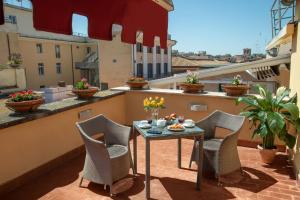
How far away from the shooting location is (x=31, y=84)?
→ 24.9m

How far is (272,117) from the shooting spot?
3.94m

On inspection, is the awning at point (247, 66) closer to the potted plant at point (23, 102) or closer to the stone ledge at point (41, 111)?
the stone ledge at point (41, 111)

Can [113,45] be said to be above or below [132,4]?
above

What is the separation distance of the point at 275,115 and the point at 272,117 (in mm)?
69

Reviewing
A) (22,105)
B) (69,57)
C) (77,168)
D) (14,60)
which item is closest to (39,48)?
(69,57)

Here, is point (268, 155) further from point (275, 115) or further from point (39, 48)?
point (39, 48)

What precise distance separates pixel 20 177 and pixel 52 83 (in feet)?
83.4

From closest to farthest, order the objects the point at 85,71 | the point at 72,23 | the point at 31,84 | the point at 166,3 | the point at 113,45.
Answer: the point at 72,23, the point at 166,3, the point at 113,45, the point at 31,84, the point at 85,71

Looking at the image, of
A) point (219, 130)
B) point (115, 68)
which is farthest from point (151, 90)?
point (115, 68)

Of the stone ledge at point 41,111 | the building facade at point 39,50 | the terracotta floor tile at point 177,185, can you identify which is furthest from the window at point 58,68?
the terracotta floor tile at point 177,185

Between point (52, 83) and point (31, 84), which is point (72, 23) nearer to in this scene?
point (31, 84)

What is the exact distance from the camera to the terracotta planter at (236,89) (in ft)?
16.5

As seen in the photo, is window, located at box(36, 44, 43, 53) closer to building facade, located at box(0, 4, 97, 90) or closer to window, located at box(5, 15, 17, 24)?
building facade, located at box(0, 4, 97, 90)

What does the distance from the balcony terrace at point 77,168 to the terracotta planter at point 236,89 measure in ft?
0.41
